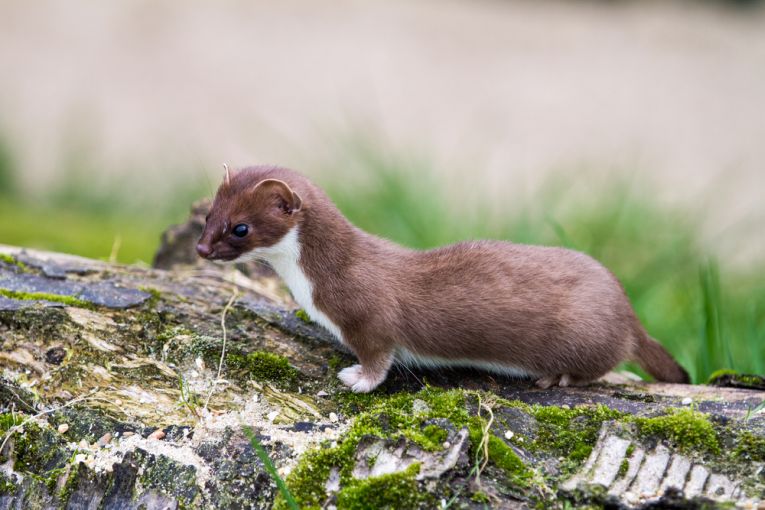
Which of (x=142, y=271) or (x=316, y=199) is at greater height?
(x=316, y=199)

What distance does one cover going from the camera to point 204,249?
10.9 feet

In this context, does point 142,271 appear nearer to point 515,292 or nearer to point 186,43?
point 515,292

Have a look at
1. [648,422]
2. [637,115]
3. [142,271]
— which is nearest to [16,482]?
[142,271]

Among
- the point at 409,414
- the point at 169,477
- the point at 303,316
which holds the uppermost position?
the point at 409,414

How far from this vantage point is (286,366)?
337 cm

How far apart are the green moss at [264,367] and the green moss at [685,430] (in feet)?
4.35

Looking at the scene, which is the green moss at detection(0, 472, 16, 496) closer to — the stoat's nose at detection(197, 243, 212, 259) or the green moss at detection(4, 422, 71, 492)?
the green moss at detection(4, 422, 71, 492)

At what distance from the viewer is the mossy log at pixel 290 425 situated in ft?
8.88

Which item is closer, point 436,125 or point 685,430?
point 685,430

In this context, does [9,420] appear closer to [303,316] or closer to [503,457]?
[303,316]

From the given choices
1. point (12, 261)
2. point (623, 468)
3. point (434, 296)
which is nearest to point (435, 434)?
point (623, 468)

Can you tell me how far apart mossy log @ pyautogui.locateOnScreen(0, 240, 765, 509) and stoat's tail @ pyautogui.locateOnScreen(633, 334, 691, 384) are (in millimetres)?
182

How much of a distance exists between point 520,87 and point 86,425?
12658 mm

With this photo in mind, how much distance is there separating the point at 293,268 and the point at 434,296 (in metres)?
0.59
